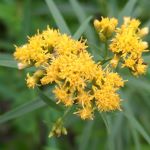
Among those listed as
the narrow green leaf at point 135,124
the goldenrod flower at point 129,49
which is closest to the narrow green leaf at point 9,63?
the goldenrod flower at point 129,49

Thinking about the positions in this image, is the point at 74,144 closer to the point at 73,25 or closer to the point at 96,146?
the point at 96,146

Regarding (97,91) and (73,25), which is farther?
(73,25)

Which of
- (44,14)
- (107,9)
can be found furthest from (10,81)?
(107,9)

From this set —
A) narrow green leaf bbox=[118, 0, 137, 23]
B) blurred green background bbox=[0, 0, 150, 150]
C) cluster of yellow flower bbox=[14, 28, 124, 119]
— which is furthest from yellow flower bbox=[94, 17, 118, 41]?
blurred green background bbox=[0, 0, 150, 150]

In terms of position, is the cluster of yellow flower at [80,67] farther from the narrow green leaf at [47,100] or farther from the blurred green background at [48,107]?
Answer: the blurred green background at [48,107]

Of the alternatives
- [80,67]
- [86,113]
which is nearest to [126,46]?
[80,67]

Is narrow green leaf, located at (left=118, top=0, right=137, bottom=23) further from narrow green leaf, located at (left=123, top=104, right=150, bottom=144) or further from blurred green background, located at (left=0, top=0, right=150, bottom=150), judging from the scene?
narrow green leaf, located at (left=123, top=104, right=150, bottom=144)
